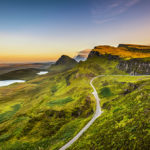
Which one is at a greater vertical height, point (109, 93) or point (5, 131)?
point (109, 93)

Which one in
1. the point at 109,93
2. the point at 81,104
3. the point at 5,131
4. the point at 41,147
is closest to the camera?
the point at 41,147

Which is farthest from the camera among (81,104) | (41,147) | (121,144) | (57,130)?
(81,104)

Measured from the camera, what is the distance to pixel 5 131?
192ft

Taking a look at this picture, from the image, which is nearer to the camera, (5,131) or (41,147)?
(41,147)

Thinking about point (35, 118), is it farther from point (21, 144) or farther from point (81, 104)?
point (81, 104)

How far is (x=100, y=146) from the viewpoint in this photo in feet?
76.2

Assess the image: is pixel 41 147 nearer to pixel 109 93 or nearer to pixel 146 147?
pixel 146 147

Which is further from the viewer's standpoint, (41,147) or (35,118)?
(35,118)

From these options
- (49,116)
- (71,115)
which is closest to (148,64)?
(71,115)

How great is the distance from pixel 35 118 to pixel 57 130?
59.6 feet

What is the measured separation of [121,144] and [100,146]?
17.1 feet

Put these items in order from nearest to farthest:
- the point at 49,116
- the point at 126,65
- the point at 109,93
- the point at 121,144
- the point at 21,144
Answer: the point at 121,144, the point at 21,144, the point at 49,116, the point at 109,93, the point at 126,65

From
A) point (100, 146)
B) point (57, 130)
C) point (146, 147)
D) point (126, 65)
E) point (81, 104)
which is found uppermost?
point (126, 65)

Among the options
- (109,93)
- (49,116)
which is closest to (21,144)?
(49,116)
